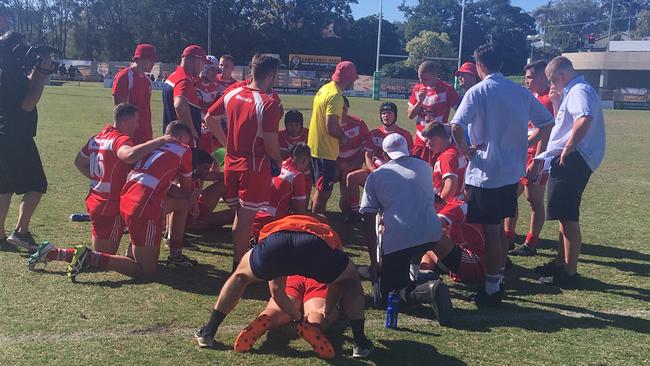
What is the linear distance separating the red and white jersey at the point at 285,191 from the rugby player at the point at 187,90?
1.47 meters

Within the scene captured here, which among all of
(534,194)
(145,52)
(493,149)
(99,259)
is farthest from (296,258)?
(145,52)

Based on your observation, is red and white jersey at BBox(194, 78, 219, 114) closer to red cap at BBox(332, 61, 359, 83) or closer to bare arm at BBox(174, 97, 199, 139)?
bare arm at BBox(174, 97, 199, 139)

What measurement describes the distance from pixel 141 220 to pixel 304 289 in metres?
1.67

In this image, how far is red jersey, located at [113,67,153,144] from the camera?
288 inches

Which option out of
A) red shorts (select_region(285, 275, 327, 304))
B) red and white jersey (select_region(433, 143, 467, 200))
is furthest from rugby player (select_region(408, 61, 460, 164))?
red shorts (select_region(285, 275, 327, 304))

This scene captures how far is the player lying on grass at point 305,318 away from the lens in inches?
157

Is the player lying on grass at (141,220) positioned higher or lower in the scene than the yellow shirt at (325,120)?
lower

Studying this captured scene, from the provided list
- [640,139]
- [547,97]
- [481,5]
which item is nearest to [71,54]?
[481,5]

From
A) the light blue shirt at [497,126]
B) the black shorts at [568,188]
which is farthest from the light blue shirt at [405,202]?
the black shorts at [568,188]

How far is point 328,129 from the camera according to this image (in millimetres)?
6848

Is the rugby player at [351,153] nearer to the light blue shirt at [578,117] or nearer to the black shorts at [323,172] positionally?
the black shorts at [323,172]

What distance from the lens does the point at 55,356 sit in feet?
12.9

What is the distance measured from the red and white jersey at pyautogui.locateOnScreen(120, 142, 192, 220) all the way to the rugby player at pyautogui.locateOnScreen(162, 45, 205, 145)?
5.38 feet

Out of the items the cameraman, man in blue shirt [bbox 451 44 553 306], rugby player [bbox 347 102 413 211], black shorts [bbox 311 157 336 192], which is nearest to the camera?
man in blue shirt [bbox 451 44 553 306]
